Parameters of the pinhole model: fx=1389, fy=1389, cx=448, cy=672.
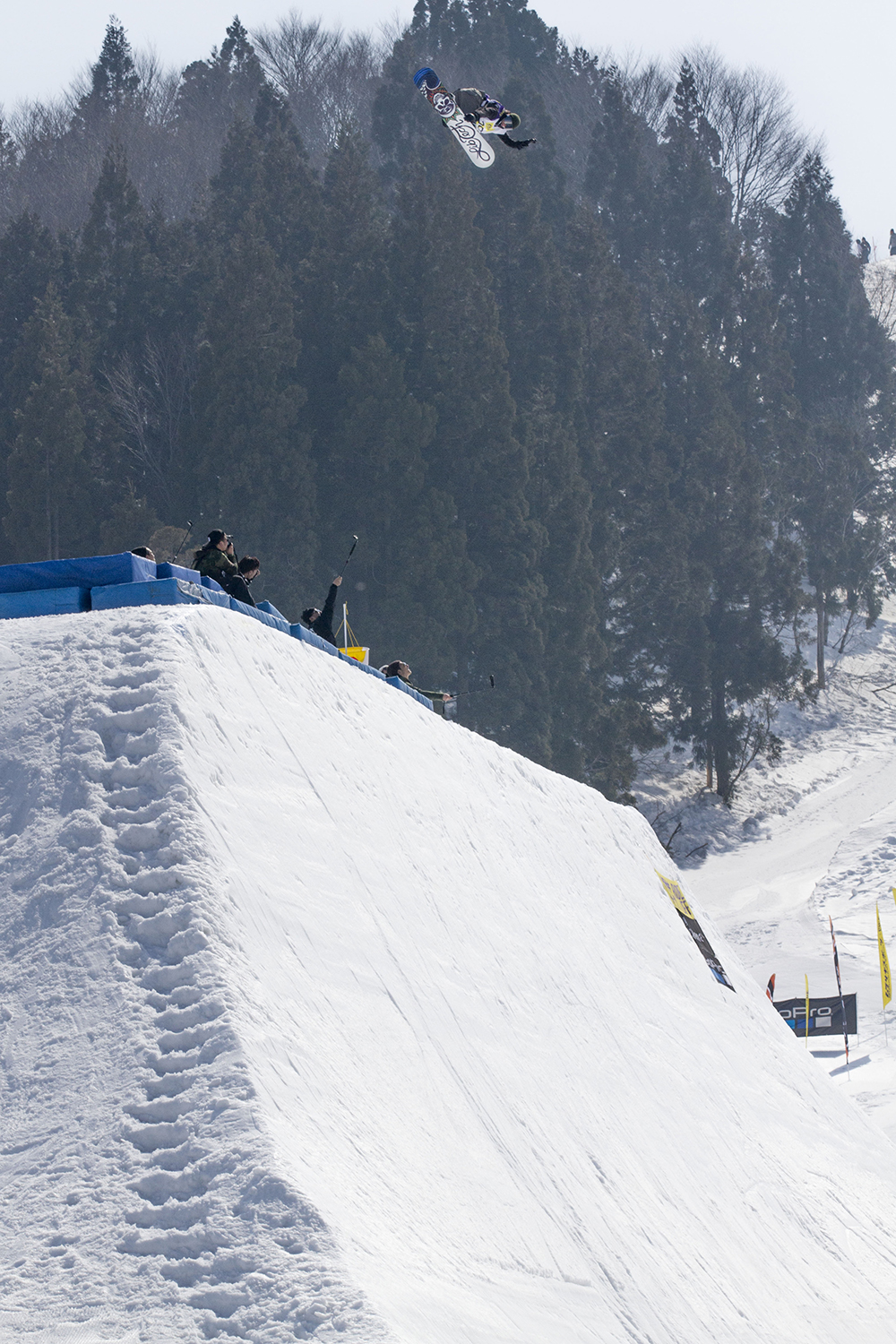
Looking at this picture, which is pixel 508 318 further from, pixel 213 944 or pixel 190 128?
pixel 213 944

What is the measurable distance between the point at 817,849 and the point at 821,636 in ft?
43.7

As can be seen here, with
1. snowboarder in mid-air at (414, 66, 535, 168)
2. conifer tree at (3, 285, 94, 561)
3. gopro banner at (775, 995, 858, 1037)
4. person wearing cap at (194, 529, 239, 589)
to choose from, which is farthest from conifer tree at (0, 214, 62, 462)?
person wearing cap at (194, 529, 239, 589)

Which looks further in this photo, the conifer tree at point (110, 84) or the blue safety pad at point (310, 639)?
the conifer tree at point (110, 84)

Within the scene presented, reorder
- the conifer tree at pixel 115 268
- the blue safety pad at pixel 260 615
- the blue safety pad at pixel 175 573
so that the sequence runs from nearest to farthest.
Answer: the blue safety pad at pixel 175 573, the blue safety pad at pixel 260 615, the conifer tree at pixel 115 268

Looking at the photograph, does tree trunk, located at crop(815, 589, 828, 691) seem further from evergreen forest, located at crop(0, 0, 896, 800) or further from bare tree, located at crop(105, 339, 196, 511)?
bare tree, located at crop(105, 339, 196, 511)

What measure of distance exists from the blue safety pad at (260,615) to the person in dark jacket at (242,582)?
0.87ft

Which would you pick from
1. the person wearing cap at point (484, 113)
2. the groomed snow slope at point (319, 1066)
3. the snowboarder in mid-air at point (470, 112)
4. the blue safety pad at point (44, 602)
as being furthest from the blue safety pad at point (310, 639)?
the person wearing cap at point (484, 113)

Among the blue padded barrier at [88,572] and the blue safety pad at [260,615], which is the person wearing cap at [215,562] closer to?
the blue safety pad at [260,615]

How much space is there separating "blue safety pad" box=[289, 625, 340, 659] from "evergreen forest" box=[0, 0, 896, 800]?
17.6 metres

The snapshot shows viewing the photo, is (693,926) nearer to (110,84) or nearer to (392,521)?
(392,521)

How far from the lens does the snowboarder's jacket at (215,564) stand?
9383mm

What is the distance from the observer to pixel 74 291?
113 ft

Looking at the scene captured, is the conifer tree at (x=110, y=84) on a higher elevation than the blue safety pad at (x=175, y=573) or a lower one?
higher

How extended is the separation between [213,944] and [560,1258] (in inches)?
75.5
